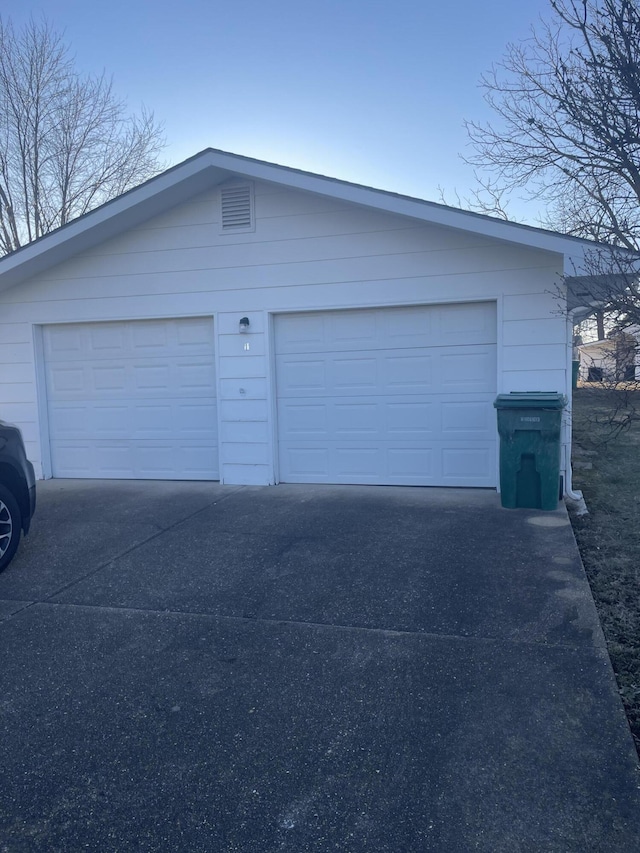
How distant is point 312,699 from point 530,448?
444 centimetres

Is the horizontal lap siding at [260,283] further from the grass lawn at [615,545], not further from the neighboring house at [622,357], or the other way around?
the neighboring house at [622,357]

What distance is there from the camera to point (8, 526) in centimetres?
577

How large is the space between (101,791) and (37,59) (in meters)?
19.2

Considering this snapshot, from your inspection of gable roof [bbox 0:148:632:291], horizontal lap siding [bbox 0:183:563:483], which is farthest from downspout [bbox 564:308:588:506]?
gable roof [bbox 0:148:632:291]

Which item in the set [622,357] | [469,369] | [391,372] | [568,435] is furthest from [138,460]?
[622,357]

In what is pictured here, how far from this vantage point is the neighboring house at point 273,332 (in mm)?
7977

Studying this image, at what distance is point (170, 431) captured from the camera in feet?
30.9

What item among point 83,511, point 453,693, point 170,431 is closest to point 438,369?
point 170,431

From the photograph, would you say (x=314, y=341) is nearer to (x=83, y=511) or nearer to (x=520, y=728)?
(x=83, y=511)

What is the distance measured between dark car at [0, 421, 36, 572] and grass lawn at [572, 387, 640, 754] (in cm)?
463

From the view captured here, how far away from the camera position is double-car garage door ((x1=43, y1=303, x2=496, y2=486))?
8312mm

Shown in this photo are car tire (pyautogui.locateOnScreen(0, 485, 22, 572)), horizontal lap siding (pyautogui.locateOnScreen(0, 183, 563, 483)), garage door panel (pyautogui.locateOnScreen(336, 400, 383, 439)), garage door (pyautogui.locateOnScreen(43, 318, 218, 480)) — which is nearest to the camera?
car tire (pyautogui.locateOnScreen(0, 485, 22, 572))

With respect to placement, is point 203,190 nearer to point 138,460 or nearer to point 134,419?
point 134,419

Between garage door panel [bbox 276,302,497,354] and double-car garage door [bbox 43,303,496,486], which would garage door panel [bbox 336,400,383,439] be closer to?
double-car garage door [bbox 43,303,496,486]
